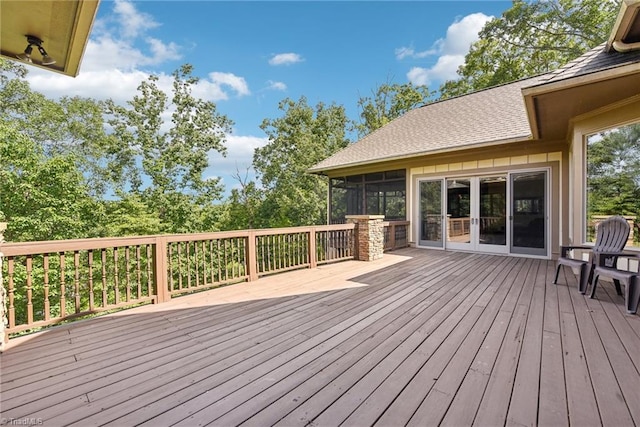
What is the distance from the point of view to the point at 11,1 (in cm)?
211

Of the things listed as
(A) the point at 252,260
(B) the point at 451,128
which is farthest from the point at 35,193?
(B) the point at 451,128

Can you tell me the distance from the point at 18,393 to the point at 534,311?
14.6 ft

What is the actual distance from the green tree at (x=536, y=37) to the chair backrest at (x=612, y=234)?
12.7 meters

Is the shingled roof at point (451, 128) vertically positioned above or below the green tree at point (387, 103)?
below

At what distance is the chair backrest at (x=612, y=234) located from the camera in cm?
370

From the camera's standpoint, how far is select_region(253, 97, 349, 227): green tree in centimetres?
1502

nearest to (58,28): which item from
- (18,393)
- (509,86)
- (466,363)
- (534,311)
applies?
(18,393)

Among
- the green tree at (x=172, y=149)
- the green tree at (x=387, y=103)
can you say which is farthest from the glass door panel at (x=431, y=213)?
the green tree at (x=387, y=103)

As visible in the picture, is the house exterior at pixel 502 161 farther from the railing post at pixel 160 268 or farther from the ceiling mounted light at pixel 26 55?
the ceiling mounted light at pixel 26 55

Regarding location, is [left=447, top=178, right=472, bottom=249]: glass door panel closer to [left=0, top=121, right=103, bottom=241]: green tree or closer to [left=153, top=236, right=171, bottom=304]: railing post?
[left=153, top=236, right=171, bottom=304]: railing post

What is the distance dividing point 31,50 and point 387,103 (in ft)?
65.9

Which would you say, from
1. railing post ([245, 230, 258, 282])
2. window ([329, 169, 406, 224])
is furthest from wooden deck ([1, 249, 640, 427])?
window ([329, 169, 406, 224])

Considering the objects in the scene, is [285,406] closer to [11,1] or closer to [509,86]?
[11,1]

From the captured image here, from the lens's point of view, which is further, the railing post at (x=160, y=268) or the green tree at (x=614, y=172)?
the green tree at (x=614, y=172)
